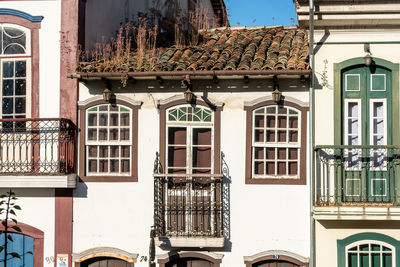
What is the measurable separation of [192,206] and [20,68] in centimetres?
477

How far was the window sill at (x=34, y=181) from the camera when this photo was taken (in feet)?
37.9

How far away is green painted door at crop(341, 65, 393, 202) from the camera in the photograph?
11484 mm

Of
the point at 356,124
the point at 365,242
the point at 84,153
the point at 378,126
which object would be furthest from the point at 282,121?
the point at 84,153

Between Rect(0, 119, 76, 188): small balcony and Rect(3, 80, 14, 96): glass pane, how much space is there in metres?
0.66

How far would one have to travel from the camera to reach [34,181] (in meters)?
11.6

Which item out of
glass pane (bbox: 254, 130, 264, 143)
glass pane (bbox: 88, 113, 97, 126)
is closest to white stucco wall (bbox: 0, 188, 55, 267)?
glass pane (bbox: 88, 113, 97, 126)

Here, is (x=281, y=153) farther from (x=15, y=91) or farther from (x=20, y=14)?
(x=20, y=14)

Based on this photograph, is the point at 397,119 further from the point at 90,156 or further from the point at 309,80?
the point at 90,156

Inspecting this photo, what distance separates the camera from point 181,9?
737 inches

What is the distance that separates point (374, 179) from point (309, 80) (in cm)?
240

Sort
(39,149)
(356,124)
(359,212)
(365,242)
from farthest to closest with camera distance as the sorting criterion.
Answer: (39,149), (356,124), (365,242), (359,212)

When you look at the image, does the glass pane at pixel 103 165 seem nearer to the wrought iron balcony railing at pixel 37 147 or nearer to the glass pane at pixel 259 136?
the wrought iron balcony railing at pixel 37 147

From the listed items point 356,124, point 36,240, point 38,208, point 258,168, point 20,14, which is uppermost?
point 20,14

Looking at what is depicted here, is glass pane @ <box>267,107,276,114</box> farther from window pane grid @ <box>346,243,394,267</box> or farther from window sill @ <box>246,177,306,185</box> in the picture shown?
window pane grid @ <box>346,243,394,267</box>
